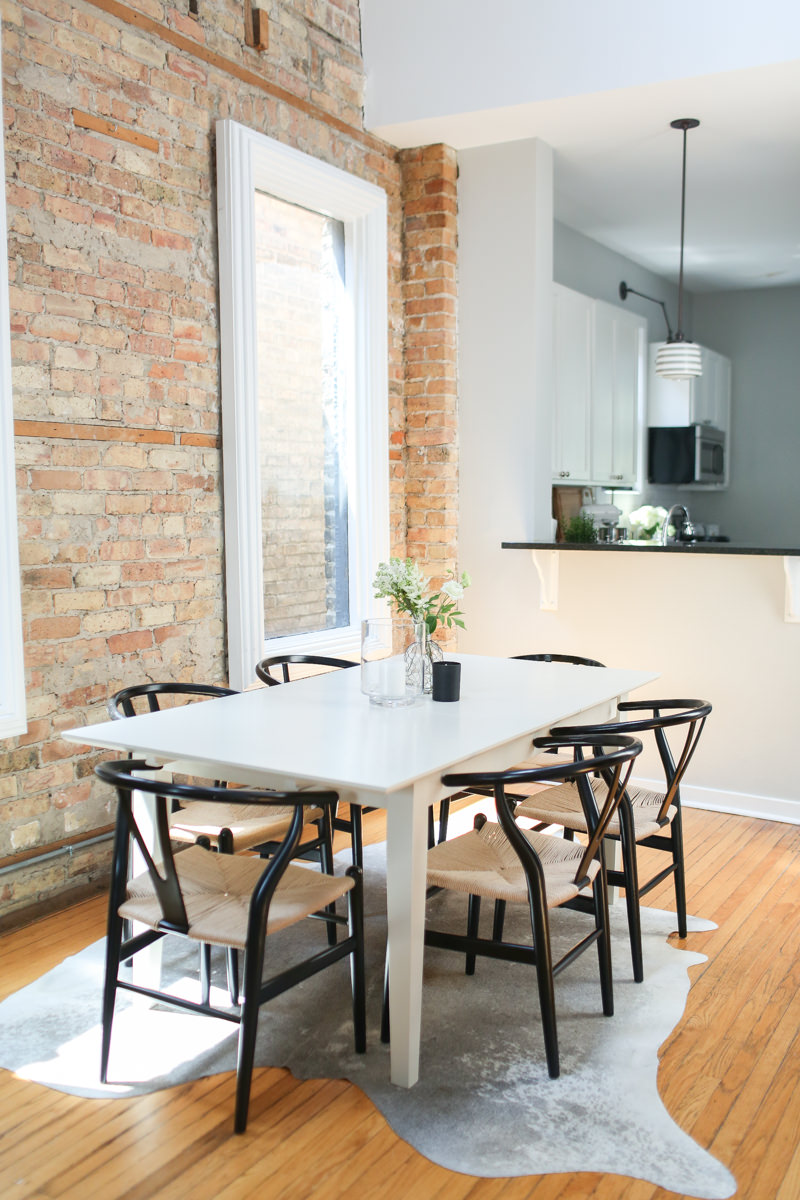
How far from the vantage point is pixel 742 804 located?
4.53 m

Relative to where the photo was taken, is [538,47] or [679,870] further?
[538,47]

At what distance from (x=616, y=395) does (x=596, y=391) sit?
0.38m

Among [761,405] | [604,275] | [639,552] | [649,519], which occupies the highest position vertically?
[604,275]

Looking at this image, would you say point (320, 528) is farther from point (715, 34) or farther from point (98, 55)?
point (715, 34)

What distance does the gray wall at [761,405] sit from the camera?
8469 mm

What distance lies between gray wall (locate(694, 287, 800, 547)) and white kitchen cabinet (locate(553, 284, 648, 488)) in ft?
6.08

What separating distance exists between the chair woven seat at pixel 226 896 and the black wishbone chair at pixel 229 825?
18 cm

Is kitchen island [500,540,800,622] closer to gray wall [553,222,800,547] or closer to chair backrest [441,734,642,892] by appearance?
chair backrest [441,734,642,892]

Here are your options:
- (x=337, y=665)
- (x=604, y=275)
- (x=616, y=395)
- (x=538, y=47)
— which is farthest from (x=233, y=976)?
(x=604, y=275)

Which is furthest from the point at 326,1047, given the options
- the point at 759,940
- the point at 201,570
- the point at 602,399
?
the point at 602,399

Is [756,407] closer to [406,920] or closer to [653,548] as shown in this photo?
[653,548]

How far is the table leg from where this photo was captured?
7.41 ft

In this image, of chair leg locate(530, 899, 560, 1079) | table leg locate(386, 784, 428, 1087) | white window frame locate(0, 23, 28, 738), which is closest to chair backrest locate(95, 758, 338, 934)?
table leg locate(386, 784, 428, 1087)

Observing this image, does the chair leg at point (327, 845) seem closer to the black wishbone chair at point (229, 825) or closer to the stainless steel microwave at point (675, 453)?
the black wishbone chair at point (229, 825)
